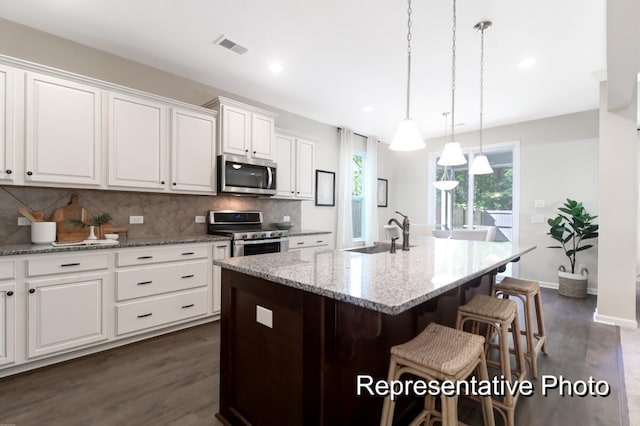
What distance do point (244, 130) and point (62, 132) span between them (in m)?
1.69

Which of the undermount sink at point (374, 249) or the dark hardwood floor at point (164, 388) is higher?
the undermount sink at point (374, 249)

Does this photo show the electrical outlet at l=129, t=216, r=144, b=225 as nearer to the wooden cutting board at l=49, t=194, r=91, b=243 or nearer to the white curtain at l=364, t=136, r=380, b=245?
the wooden cutting board at l=49, t=194, r=91, b=243

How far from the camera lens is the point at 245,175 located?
3664 mm

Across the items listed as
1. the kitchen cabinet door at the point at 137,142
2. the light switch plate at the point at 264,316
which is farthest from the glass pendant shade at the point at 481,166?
the kitchen cabinet door at the point at 137,142

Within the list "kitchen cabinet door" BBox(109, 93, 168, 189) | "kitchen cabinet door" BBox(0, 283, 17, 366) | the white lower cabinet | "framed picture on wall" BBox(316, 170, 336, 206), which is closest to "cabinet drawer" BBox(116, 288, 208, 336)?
the white lower cabinet

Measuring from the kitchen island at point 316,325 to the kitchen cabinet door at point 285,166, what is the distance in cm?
248

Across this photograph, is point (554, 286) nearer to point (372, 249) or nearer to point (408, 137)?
point (372, 249)

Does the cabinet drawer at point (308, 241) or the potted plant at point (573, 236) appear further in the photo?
the potted plant at point (573, 236)

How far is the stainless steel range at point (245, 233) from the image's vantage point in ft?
11.0

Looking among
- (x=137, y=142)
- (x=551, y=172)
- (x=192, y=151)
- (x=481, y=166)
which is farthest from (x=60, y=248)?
(x=551, y=172)

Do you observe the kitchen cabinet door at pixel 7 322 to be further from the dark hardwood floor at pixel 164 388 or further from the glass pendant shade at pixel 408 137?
the glass pendant shade at pixel 408 137

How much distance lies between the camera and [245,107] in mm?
3643

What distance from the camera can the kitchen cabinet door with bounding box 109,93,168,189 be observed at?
276cm

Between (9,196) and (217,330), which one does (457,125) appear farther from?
(9,196)
